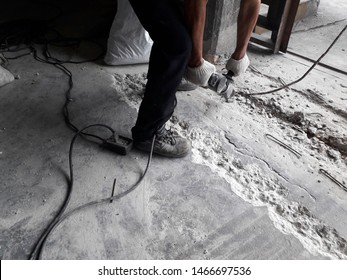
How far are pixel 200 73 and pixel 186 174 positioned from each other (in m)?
0.51

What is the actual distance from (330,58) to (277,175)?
5.48 feet

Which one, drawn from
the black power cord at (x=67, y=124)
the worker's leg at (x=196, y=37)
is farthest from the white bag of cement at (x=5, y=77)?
the worker's leg at (x=196, y=37)

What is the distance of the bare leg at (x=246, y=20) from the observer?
5.47 ft

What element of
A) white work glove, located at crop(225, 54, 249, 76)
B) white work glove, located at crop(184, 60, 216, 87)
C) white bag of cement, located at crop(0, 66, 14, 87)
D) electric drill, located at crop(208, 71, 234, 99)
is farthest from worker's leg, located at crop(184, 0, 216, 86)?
white bag of cement, located at crop(0, 66, 14, 87)

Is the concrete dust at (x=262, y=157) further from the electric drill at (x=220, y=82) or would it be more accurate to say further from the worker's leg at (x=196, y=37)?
the worker's leg at (x=196, y=37)

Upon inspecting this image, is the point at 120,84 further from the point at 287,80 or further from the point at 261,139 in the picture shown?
the point at 287,80

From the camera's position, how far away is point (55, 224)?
1.39m

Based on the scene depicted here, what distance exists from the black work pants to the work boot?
0.47 ft

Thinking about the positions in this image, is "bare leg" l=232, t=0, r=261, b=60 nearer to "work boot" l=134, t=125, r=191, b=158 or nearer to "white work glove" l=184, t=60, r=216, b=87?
"white work glove" l=184, t=60, r=216, b=87

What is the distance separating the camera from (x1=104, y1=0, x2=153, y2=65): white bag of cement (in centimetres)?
236

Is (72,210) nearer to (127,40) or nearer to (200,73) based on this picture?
(200,73)

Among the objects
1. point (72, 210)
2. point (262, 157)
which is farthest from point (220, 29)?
point (72, 210)
